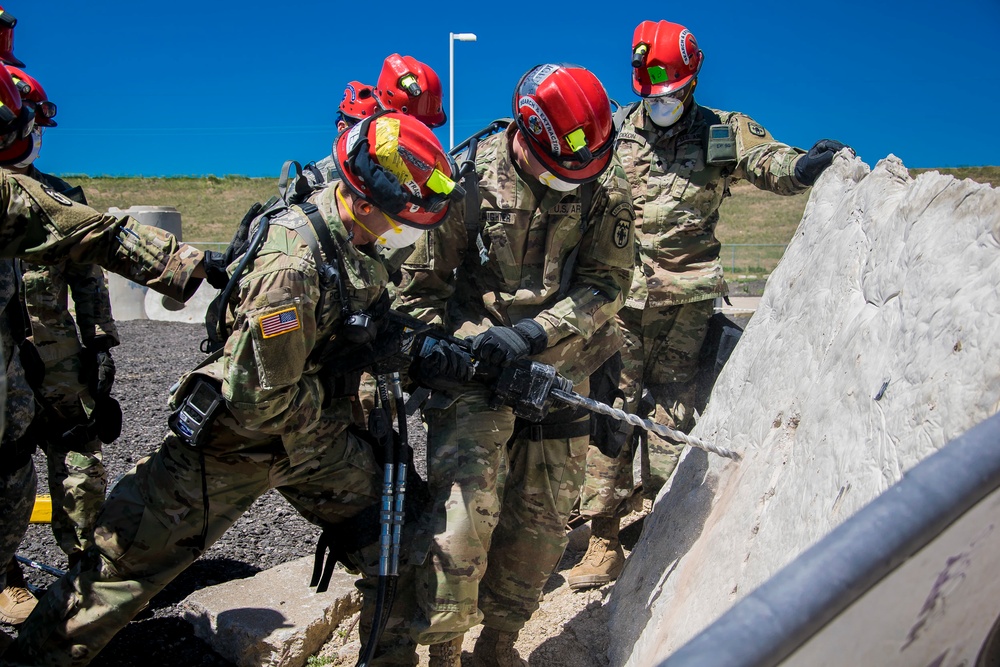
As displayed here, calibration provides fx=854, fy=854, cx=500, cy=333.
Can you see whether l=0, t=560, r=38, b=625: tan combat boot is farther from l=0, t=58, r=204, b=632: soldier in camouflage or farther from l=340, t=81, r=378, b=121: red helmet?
l=340, t=81, r=378, b=121: red helmet

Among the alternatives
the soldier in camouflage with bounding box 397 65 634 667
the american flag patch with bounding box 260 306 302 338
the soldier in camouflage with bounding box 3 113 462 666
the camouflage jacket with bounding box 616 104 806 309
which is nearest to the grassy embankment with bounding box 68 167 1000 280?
the camouflage jacket with bounding box 616 104 806 309

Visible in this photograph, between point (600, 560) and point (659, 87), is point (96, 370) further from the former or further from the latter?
point (659, 87)

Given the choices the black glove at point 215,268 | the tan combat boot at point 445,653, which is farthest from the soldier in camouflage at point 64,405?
the tan combat boot at point 445,653

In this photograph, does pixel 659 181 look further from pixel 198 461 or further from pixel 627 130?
pixel 198 461

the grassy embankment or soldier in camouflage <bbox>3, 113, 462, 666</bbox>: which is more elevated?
the grassy embankment

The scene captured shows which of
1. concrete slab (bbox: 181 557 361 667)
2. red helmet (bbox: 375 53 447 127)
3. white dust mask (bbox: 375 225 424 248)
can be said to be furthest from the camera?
red helmet (bbox: 375 53 447 127)

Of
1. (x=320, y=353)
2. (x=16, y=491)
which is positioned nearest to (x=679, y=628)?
(x=320, y=353)

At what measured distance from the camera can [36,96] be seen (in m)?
4.60

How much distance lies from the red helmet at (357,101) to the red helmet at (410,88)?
0.07m

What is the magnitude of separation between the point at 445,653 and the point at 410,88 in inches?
176

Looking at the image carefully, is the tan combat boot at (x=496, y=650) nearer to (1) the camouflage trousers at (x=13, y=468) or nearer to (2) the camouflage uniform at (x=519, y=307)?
(2) the camouflage uniform at (x=519, y=307)

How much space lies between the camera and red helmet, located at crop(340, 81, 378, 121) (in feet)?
21.7

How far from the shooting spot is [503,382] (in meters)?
3.47

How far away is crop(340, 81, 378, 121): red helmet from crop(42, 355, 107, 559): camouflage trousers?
313cm
